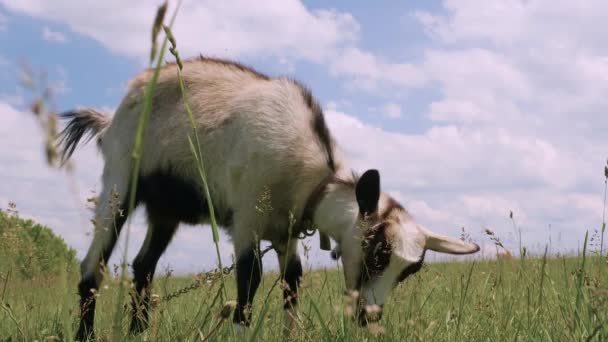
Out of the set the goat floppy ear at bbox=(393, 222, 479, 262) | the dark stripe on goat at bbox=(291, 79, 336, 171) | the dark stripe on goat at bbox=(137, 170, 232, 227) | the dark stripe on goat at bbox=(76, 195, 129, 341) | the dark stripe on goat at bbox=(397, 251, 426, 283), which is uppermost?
the dark stripe on goat at bbox=(291, 79, 336, 171)

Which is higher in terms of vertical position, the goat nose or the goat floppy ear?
the goat floppy ear

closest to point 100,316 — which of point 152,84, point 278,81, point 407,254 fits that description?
point 278,81

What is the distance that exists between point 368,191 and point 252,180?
975 millimetres

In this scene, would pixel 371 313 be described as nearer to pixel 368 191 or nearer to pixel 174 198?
pixel 368 191

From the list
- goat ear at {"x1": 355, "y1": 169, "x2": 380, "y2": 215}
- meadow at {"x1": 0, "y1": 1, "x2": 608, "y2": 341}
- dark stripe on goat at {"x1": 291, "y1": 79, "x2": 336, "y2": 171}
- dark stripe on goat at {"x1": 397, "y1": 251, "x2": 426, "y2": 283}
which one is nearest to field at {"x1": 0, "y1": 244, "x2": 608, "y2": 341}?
meadow at {"x1": 0, "y1": 1, "x2": 608, "y2": 341}

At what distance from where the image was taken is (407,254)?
4438 mm

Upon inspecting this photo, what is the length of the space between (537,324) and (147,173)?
3.59m

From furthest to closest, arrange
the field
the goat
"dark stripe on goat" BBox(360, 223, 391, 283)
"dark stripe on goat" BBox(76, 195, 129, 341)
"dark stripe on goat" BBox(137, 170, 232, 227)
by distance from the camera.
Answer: "dark stripe on goat" BBox(137, 170, 232, 227) < "dark stripe on goat" BBox(76, 195, 129, 341) < the goat < "dark stripe on goat" BBox(360, 223, 391, 283) < the field

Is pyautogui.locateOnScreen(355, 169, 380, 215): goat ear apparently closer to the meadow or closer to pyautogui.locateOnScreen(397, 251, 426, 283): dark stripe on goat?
pyautogui.locateOnScreen(397, 251, 426, 283): dark stripe on goat

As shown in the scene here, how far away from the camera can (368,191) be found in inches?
181

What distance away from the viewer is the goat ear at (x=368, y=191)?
4520mm

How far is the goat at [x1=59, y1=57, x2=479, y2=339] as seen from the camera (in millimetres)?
4625

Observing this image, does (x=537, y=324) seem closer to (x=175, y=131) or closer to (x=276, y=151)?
(x=276, y=151)

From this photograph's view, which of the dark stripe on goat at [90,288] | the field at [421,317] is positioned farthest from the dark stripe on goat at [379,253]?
the dark stripe on goat at [90,288]
